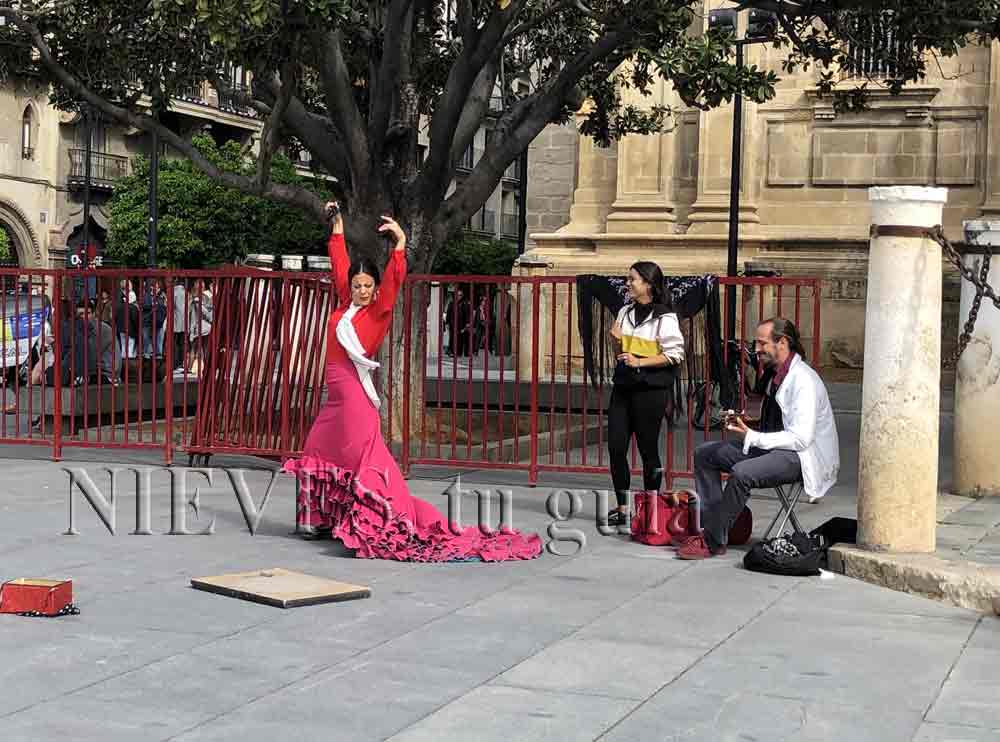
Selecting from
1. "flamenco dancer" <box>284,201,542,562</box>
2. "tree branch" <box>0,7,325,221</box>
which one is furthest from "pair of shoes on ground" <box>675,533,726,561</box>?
"tree branch" <box>0,7,325,221</box>

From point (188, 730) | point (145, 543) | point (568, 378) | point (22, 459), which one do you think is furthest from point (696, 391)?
point (188, 730)

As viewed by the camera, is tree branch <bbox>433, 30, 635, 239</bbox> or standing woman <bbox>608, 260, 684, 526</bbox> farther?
tree branch <bbox>433, 30, 635, 239</bbox>

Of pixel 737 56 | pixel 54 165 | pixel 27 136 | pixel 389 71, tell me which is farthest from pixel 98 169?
pixel 389 71

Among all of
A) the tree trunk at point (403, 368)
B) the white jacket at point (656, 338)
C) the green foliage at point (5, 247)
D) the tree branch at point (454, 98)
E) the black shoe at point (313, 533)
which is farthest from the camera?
the green foliage at point (5, 247)

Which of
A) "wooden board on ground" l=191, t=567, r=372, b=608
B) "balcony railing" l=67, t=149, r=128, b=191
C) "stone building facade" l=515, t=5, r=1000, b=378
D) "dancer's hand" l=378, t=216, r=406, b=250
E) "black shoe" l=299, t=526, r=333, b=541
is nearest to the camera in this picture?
"wooden board on ground" l=191, t=567, r=372, b=608

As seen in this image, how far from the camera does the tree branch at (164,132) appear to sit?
47.1 feet

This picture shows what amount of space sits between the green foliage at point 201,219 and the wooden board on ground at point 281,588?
44967mm

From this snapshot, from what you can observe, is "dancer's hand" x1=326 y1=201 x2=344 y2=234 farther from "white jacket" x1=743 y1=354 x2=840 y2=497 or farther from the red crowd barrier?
"white jacket" x1=743 y1=354 x2=840 y2=497

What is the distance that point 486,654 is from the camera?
6.52 metres

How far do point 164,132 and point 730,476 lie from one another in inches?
310

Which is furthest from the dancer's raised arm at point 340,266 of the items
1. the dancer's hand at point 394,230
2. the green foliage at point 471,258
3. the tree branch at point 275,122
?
the green foliage at point 471,258

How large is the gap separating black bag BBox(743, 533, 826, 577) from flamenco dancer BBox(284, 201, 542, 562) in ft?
4.02

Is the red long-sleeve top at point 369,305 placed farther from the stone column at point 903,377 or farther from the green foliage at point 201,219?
the green foliage at point 201,219

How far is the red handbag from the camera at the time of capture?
377 inches
